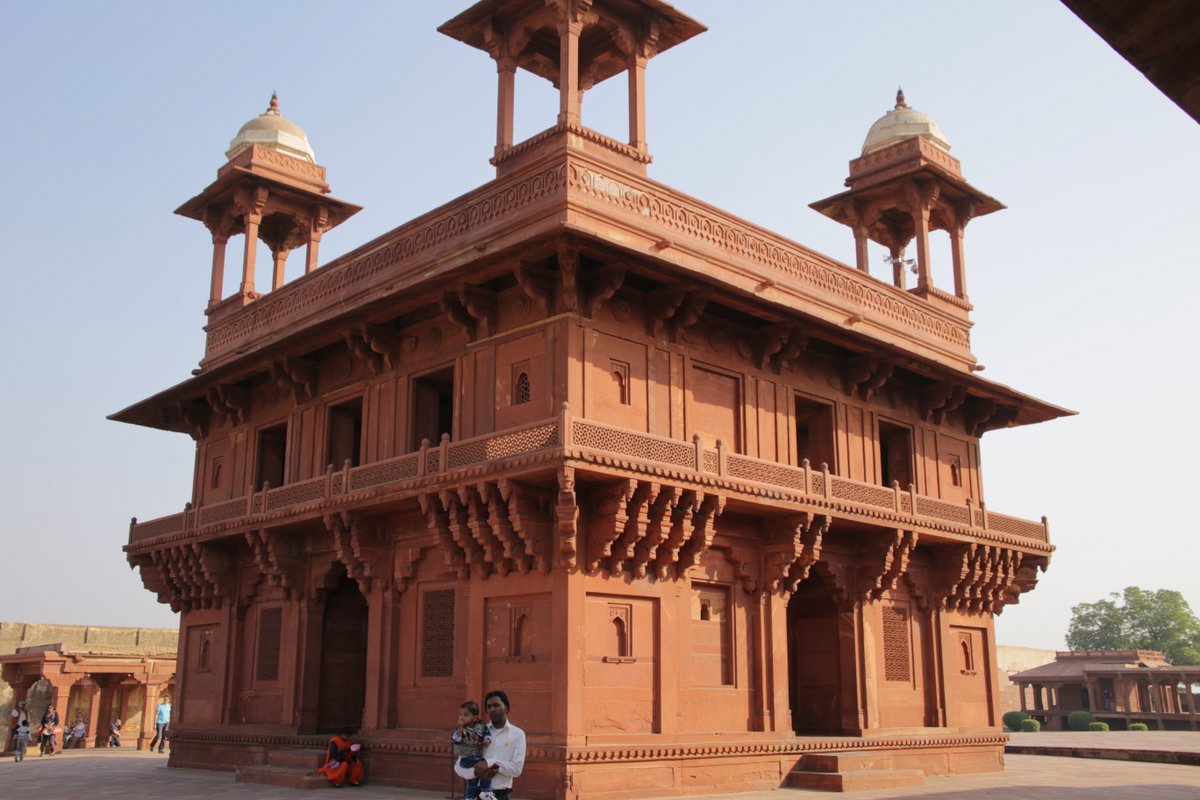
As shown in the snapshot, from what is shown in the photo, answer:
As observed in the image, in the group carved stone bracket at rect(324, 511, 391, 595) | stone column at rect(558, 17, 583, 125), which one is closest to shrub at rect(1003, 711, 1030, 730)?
carved stone bracket at rect(324, 511, 391, 595)

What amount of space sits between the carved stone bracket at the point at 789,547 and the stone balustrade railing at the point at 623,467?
338 mm

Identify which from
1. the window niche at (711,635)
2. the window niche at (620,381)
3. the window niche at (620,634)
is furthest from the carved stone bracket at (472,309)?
the window niche at (711,635)

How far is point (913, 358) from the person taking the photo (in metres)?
17.8

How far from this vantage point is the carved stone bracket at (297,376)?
18.1 metres

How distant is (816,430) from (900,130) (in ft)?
22.8

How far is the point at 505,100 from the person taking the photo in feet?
52.7

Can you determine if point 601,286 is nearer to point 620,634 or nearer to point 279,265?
point 620,634

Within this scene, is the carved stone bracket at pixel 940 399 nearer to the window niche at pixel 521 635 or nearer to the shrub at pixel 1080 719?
the window niche at pixel 521 635

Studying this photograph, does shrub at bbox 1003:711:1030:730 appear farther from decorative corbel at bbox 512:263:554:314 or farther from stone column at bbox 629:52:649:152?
decorative corbel at bbox 512:263:554:314

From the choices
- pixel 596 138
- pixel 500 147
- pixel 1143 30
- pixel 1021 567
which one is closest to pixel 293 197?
pixel 500 147

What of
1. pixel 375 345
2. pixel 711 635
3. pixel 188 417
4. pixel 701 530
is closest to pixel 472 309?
pixel 375 345

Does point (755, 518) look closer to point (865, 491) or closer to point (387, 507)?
point (865, 491)

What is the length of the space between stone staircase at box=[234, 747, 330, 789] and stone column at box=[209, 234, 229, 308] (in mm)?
9208

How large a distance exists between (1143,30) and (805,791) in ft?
39.7
